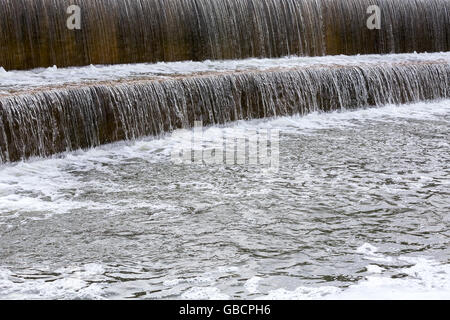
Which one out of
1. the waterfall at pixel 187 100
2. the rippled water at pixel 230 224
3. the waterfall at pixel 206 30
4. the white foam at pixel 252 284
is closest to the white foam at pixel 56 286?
the rippled water at pixel 230 224

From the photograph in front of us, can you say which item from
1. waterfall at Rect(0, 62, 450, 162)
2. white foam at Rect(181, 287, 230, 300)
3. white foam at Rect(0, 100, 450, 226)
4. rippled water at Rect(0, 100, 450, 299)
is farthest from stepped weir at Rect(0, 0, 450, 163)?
white foam at Rect(181, 287, 230, 300)

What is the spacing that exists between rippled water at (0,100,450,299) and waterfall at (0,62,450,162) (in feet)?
0.80

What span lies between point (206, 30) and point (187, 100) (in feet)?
9.98

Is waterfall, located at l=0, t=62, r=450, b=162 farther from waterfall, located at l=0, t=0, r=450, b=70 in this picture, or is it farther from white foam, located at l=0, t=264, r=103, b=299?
white foam, located at l=0, t=264, r=103, b=299

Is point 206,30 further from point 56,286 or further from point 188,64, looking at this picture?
point 56,286

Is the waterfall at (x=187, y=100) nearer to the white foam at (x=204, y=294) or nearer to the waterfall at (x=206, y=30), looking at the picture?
the waterfall at (x=206, y=30)

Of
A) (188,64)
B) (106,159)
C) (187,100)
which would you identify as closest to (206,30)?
(188,64)

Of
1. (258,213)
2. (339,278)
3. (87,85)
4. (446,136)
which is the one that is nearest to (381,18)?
(446,136)

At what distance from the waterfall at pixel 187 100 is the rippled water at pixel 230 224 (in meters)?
0.24

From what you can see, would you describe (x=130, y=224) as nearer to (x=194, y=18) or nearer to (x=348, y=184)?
(x=348, y=184)

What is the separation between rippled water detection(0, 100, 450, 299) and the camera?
471 centimetres

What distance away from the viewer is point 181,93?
30.9ft

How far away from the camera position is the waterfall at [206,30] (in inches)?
417

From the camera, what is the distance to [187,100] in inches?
373
